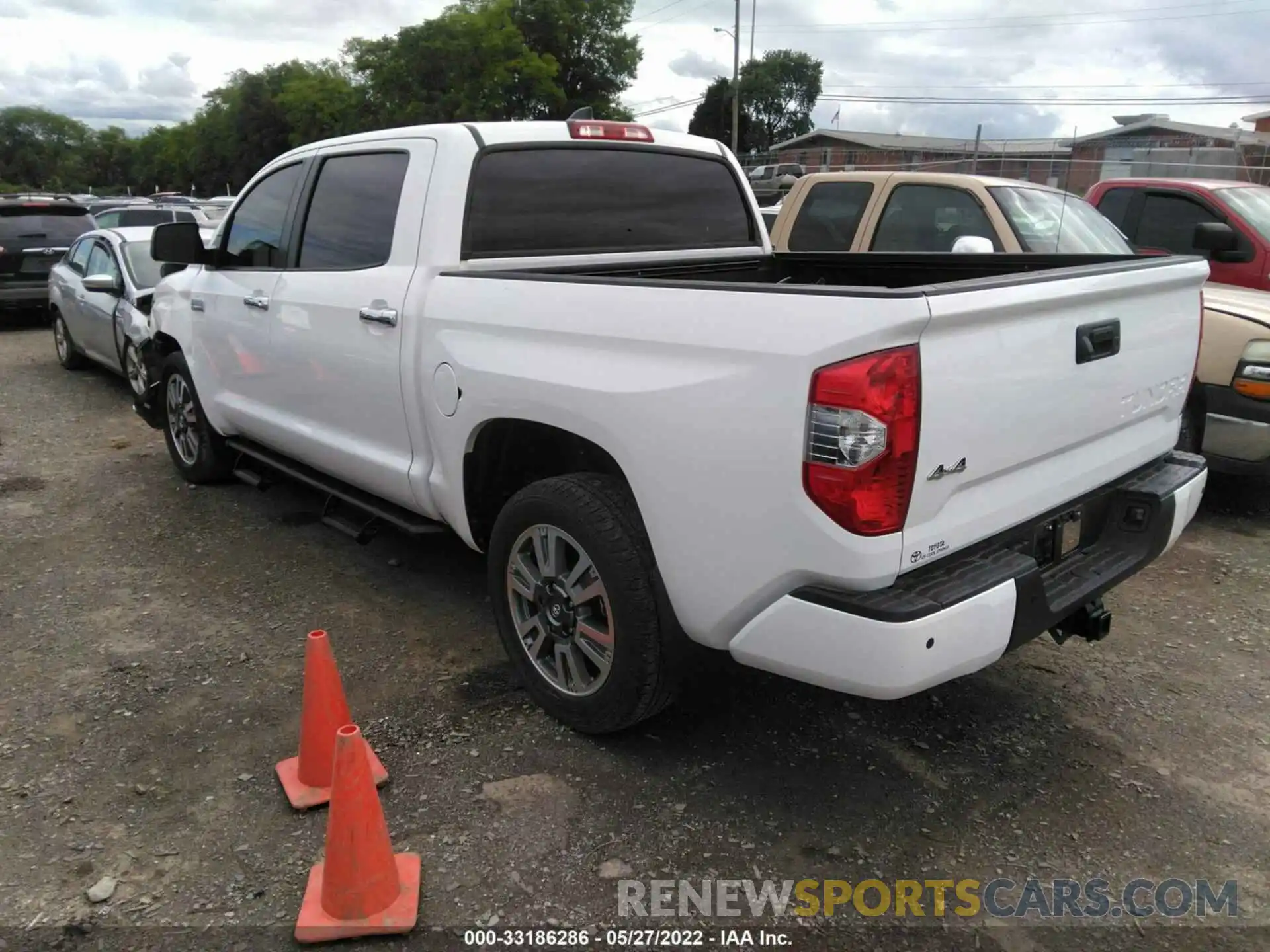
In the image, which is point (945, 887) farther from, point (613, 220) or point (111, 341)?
point (111, 341)

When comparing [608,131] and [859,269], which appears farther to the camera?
[859,269]

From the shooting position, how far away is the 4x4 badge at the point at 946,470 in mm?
2268

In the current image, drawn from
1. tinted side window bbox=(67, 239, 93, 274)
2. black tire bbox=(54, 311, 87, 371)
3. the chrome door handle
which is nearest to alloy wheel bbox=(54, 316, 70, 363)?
black tire bbox=(54, 311, 87, 371)

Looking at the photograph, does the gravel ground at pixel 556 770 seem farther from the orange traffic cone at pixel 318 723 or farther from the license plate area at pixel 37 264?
the license plate area at pixel 37 264

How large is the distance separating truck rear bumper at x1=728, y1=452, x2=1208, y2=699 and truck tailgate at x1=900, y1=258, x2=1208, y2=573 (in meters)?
0.07

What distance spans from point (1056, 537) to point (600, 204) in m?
2.22

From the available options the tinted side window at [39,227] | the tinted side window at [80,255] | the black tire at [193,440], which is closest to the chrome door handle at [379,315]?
the black tire at [193,440]

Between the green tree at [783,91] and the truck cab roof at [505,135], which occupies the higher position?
the green tree at [783,91]

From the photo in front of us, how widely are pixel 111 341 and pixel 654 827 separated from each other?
7.80 m

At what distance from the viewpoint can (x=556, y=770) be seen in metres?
3.01

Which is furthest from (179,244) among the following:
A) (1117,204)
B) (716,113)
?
(716,113)

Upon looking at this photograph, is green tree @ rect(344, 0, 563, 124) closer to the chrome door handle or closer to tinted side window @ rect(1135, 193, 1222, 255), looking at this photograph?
tinted side window @ rect(1135, 193, 1222, 255)

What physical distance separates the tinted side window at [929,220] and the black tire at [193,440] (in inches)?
181

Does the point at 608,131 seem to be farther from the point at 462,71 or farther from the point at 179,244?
the point at 462,71
